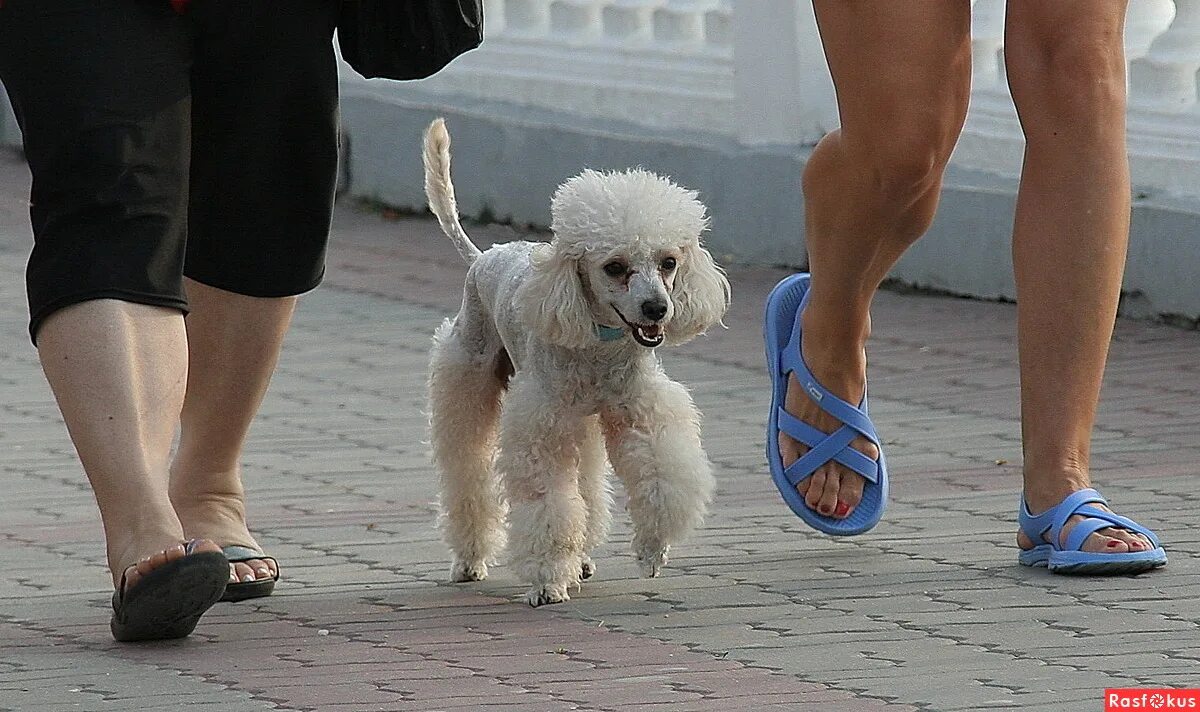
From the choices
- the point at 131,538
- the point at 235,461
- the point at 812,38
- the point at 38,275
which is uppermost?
the point at 38,275

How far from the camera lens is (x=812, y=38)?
28.9ft

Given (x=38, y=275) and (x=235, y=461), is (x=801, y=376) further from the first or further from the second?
(x=38, y=275)

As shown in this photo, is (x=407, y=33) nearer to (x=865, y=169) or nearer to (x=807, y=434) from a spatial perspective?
(x=865, y=169)

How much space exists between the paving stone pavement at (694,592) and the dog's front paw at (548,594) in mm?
26

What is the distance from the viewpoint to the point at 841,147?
4.50 m

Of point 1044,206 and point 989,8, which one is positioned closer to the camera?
point 1044,206

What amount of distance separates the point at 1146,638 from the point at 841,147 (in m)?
1.29

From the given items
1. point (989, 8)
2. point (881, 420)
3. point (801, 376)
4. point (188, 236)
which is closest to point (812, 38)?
point (989, 8)

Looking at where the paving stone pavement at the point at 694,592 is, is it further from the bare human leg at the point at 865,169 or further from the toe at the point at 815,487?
the bare human leg at the point at 865,169

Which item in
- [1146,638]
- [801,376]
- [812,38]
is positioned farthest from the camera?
[812,38]

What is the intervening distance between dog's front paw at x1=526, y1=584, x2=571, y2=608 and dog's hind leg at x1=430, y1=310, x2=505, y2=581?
1.13 ft

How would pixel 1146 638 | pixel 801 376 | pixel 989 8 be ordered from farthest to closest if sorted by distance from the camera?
pixel 989 8
pixel 801 376
pixel 1146 638

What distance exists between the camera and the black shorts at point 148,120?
379cm

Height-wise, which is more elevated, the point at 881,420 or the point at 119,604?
the point at 119,604
